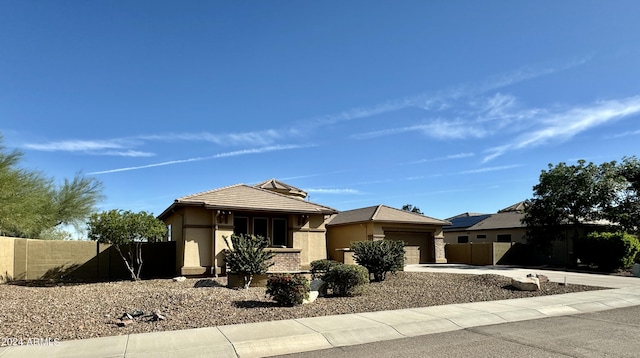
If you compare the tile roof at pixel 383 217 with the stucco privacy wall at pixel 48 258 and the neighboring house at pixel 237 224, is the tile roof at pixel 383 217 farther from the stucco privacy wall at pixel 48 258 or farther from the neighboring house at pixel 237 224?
the stucco privacy wall at pixel 48 258

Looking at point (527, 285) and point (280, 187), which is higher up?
point (280, 187)

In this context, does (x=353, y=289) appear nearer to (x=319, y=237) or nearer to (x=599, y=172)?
(x=319, y=237)

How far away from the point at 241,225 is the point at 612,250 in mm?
19851

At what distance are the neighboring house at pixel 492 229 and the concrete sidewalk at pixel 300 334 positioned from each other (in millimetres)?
24593

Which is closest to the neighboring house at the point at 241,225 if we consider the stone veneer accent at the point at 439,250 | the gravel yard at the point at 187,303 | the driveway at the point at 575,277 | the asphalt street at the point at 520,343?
the gravel yard at the point at 187,303

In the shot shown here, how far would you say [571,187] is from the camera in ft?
89.4

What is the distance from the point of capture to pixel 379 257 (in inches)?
635

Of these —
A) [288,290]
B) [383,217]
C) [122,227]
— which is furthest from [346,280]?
[383,217]

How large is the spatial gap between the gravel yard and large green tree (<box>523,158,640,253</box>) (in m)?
12.9

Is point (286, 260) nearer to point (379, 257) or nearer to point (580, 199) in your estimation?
point (379, 257)

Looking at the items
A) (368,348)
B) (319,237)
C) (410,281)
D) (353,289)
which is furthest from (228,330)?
(319,237)

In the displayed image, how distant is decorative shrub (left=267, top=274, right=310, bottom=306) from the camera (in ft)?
36.3

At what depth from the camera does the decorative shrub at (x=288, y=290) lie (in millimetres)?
11062

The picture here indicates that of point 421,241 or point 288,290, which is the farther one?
point 421,241
